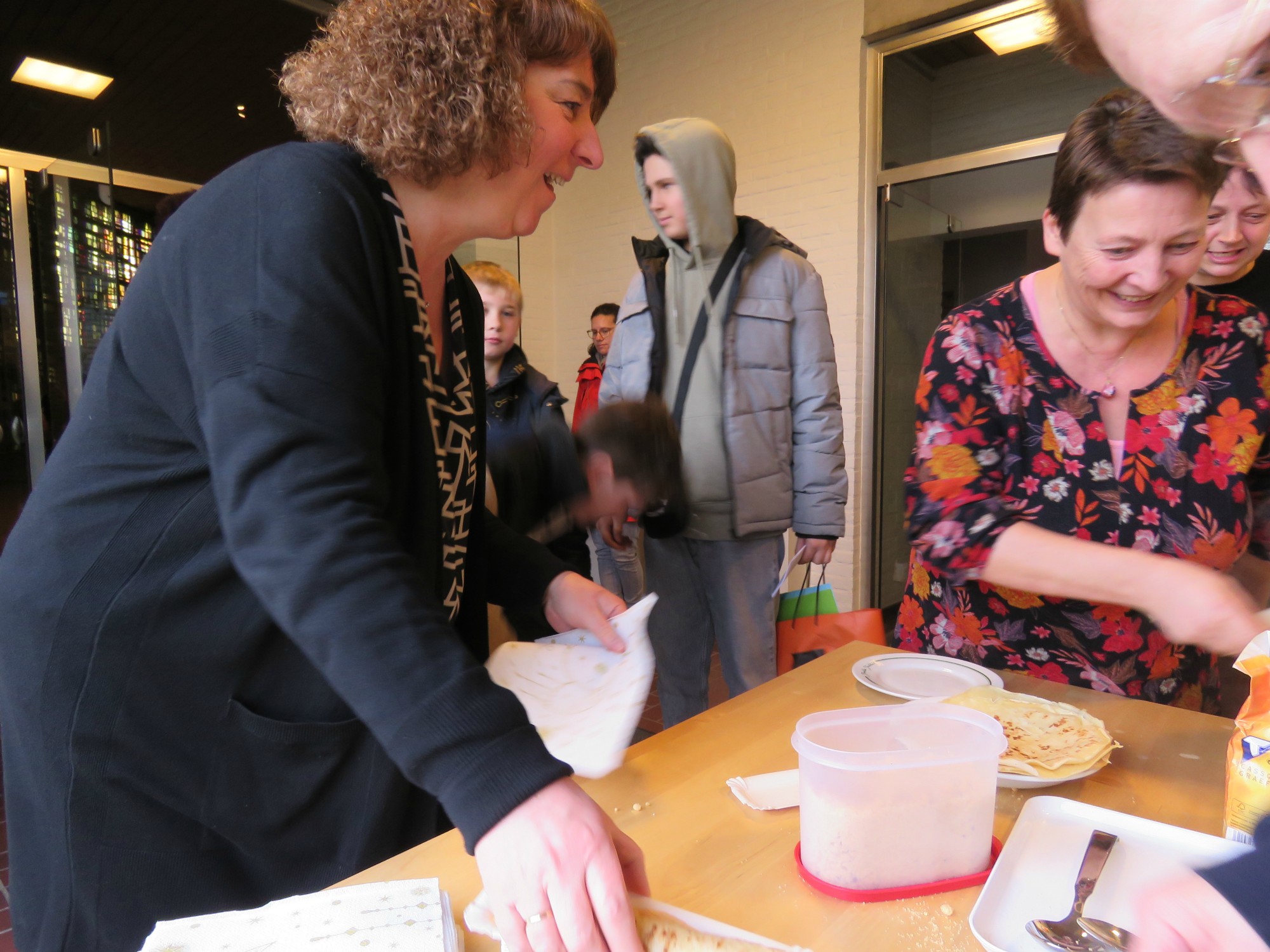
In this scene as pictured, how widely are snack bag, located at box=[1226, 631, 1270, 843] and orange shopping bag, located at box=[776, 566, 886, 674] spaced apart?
1.09 metres

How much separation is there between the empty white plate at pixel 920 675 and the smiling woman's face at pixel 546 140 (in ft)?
2.74

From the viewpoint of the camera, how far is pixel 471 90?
0.82 metres

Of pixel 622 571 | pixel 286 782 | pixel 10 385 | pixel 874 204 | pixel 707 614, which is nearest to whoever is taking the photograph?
pixel 286 782

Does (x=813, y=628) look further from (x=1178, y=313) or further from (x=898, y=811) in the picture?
(x=898, y=811)

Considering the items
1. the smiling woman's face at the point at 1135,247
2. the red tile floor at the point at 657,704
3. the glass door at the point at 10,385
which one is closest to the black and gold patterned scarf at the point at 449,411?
the smiling woman's face at the point at 1135,247

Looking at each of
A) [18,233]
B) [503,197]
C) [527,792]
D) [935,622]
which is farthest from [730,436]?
[18,233]

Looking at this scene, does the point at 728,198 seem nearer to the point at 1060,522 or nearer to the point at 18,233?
the point at 1060,522

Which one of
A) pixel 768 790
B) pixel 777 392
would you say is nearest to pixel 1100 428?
pixel 768 790

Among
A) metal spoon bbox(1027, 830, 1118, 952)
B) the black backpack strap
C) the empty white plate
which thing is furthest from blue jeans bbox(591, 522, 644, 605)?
metal spoon bbox(1027, 830, 1118, 952)

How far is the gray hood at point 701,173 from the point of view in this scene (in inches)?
93.7

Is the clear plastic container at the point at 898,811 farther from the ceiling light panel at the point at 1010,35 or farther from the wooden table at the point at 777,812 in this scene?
the ceiling light panel at the point at 1010,35

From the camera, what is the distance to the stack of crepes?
3.10 feet

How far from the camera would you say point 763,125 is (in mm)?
4270

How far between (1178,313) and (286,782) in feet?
5.00
